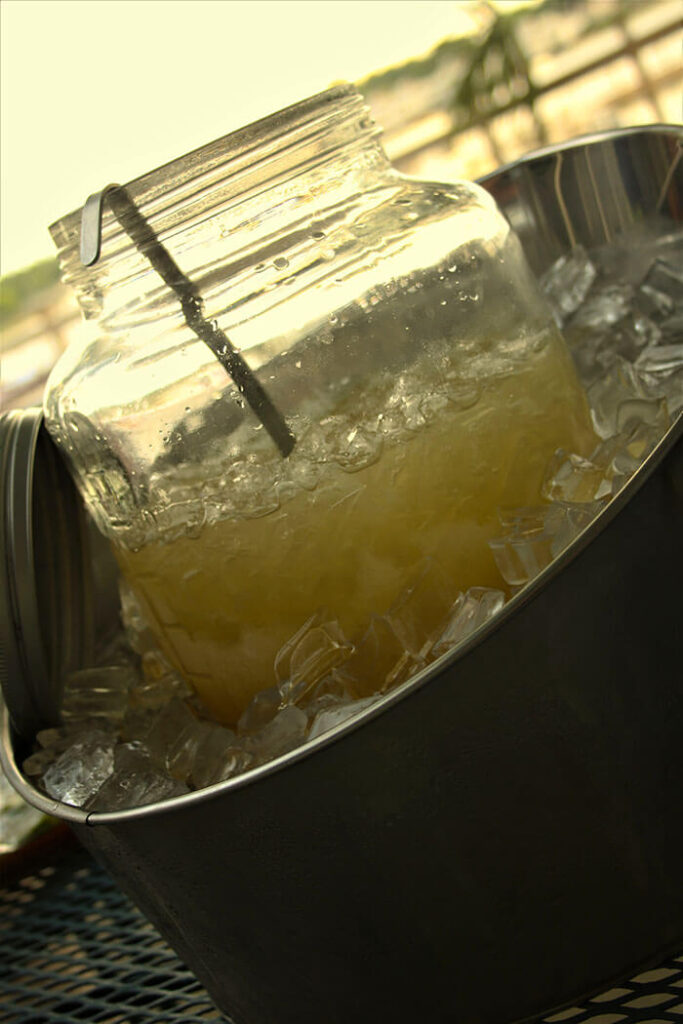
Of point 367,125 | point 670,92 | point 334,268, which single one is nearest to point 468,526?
point 334,268

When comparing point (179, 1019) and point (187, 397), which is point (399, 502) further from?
point (179, 1019)

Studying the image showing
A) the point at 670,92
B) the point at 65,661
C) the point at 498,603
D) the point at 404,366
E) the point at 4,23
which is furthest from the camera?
the point at 4,23

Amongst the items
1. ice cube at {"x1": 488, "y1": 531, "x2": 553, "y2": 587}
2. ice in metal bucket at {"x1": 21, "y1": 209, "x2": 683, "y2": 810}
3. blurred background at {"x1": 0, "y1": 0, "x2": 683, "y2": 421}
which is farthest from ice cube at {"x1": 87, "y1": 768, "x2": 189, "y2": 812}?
blurred background at {"x1": 0, "y1": 0, "x2": 683, "y2": 421}

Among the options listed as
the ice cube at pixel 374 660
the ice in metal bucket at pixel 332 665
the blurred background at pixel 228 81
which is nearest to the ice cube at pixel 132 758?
the ice in metal bucket at pixel 332 665

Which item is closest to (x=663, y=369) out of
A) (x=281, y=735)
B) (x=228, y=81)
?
(x=281, y=735)

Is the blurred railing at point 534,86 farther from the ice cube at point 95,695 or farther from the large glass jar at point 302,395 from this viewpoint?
the ice cube at point 95,695

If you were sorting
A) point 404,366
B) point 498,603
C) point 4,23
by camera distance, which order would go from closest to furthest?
point 498,603
point 404,366
point 4,23

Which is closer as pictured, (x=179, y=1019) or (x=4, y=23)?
(x=179, y=1019)
